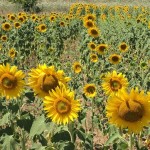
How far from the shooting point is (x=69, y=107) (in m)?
3.00

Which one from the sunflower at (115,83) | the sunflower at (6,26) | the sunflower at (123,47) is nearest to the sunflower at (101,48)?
the sunflower at (123,47)

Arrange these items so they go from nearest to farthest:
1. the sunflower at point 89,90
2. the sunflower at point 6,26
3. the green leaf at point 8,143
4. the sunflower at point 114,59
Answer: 1. the green leaf at point 8,143
2. the sunflower at point 89,90
3. the sunflower at point 114,59
4. the sunflower at point 6,26

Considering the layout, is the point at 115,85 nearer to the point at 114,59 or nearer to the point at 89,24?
the point at 114,59

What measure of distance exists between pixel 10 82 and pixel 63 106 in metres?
0.65

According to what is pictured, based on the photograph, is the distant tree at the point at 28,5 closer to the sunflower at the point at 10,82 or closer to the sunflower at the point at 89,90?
the sunflower at the point at 89,90

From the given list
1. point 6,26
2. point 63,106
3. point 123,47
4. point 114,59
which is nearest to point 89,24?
point 123,47

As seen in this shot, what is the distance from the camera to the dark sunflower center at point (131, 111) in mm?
2662

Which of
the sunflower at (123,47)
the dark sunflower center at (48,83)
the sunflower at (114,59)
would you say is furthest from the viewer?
the sunflower at (123,47)

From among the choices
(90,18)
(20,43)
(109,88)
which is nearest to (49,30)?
(20,43)

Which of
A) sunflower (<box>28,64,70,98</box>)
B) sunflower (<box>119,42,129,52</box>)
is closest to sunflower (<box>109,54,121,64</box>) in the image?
sunflower (<box>119,42,129,52</box>)

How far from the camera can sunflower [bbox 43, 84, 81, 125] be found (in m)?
2.94

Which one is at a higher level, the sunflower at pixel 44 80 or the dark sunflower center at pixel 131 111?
the sunflower at pixel 44 80

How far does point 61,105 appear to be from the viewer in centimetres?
297

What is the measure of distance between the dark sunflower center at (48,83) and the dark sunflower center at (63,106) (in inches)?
7.5
